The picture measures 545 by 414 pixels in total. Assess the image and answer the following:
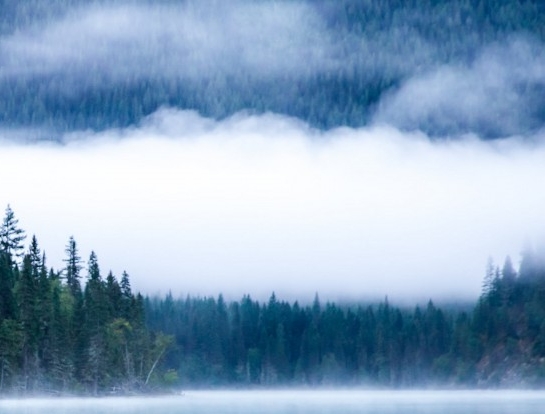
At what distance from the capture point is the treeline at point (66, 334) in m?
136

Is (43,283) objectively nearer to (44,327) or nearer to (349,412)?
(44,327)

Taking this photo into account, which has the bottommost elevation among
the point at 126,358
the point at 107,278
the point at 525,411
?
the point at 525,411

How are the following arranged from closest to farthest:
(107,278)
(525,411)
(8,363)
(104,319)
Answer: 1. (525,411)
2. (8,363)
3. (104,319)
4. (107,278)

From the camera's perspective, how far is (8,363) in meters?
132

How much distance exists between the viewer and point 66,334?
145 meters

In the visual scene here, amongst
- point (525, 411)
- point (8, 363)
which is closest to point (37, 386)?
point (8, 363)

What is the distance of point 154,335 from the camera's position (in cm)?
17475

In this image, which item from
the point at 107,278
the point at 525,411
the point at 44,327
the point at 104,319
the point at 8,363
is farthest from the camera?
the point at 107,278

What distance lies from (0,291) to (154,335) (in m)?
41.9

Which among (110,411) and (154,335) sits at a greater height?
(154,335)

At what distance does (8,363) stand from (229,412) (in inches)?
1292

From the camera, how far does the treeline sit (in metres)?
Answer: 136

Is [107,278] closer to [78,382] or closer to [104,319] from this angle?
[104,319]

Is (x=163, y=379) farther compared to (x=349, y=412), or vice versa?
(x=163, y=379)
